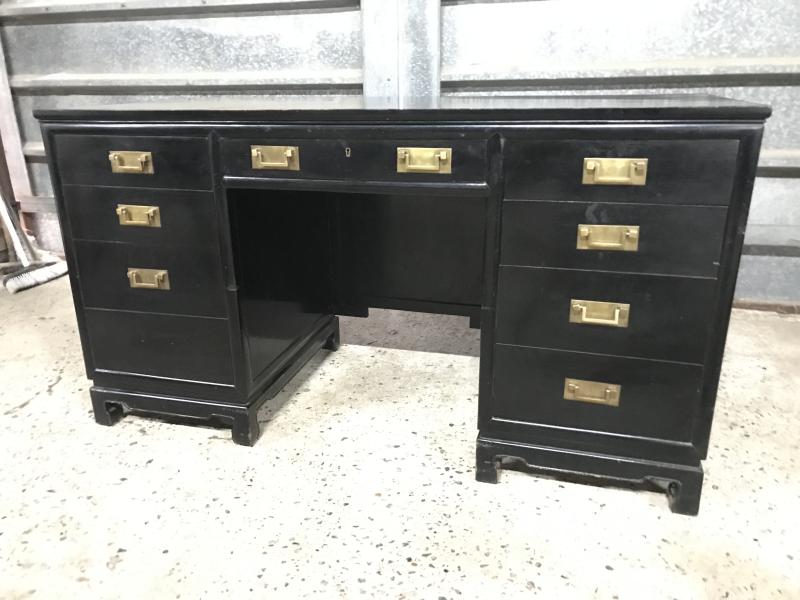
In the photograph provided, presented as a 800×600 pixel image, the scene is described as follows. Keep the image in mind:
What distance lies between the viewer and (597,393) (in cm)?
141

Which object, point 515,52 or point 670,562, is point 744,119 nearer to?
point 670,562

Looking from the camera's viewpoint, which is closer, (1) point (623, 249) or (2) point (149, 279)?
(1) point (623, 249)

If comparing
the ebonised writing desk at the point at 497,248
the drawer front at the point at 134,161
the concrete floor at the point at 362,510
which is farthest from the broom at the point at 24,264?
the drawer front at the point at 134,161

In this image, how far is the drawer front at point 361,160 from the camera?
133cm

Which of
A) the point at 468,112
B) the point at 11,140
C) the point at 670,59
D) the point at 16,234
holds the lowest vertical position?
the point at 16,234

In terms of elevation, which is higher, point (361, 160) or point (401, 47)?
point (401, 47)

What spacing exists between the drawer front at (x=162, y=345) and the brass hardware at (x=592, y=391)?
2.88 ft

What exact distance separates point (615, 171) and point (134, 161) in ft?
3.70

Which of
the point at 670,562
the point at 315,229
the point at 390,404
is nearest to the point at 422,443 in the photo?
the point at 390,404

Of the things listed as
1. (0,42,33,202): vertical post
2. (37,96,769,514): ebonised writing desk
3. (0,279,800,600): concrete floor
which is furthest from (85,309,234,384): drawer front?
(0,42,33,202): vertical post

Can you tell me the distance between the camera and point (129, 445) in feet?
5.56

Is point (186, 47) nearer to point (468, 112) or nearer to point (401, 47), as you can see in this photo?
point (401, 47)

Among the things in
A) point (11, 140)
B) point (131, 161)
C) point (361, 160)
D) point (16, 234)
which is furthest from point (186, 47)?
point (361, 160)

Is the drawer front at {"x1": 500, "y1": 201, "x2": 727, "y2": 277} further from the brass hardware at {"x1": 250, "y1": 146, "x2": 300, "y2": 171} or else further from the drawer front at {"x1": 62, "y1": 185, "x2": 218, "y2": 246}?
the drawer front at {"x1": 62, "y1": 185, "x2": 218, "y2": 246}
